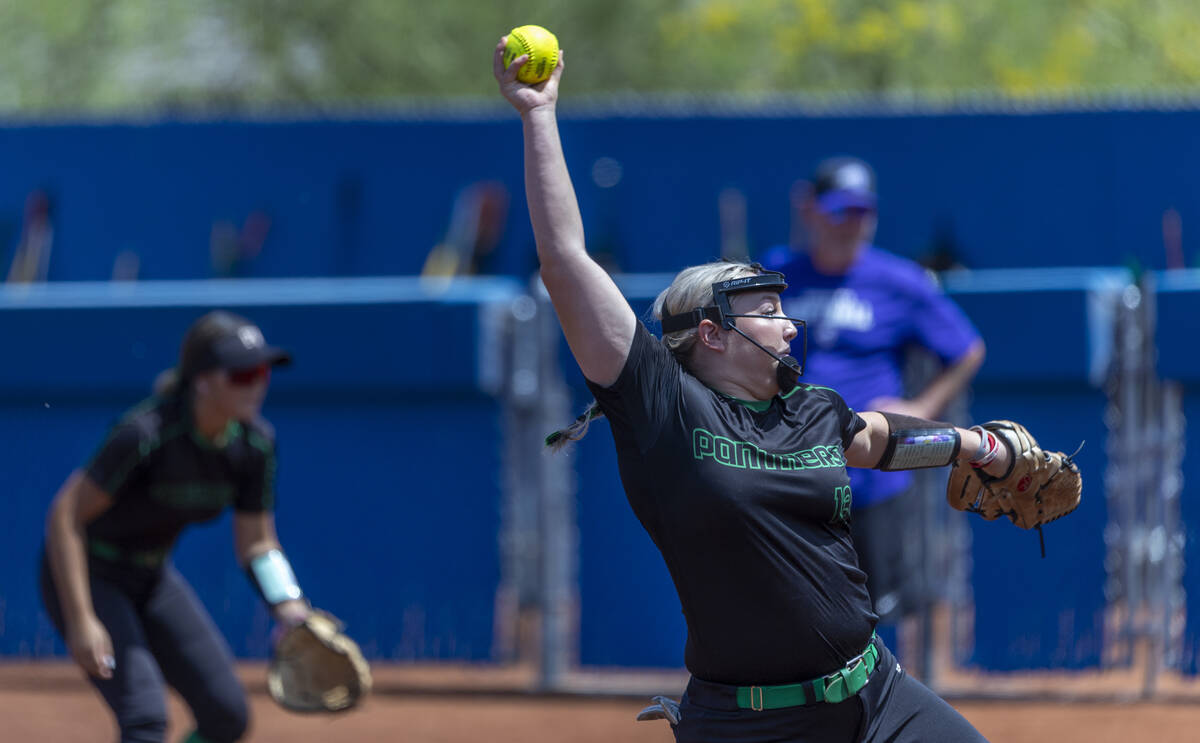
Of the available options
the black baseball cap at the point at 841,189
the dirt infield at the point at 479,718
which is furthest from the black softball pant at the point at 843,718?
the dirt infield at the point at 479,718

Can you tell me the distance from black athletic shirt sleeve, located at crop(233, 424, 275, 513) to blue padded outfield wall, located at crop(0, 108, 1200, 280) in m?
6.52

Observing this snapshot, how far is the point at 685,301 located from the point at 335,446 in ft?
17.2

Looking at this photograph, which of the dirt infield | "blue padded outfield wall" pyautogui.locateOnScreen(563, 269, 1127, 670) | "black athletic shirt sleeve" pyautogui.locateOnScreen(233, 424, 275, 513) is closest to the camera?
"black athletic shirt sleeve" pyautogui.locateOnScreen(233, 424, 275, 513)

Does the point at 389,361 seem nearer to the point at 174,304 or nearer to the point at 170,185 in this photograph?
the point at 174,304

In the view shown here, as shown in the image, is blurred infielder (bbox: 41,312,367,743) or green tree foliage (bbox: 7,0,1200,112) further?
green tree foliage (bbox: 7,0,1200,112)

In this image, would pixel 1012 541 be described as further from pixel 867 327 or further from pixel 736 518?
pixel 736 518

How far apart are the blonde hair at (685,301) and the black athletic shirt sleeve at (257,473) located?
2.18m

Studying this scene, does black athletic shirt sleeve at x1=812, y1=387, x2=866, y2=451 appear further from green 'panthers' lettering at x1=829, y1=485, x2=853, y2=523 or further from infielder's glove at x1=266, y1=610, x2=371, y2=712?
infielder's glove at x1=266, y1=610, x2=371, y2=712

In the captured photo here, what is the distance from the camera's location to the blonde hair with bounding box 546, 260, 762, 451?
343 cm

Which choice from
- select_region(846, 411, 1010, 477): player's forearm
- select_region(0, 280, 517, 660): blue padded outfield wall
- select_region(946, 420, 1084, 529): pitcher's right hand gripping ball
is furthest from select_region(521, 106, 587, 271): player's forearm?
select_region(0, 280, 517, 660): blue padded outfield wall

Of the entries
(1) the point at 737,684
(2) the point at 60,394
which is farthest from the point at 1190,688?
(2) the point at 60,394

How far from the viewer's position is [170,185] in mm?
12398

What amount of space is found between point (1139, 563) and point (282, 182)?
7674 millimetres

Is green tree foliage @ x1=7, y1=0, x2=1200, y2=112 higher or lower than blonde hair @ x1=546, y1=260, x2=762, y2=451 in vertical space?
higher
